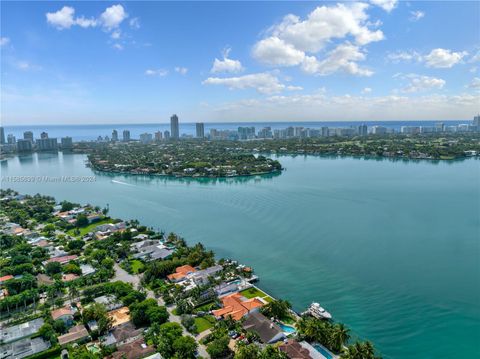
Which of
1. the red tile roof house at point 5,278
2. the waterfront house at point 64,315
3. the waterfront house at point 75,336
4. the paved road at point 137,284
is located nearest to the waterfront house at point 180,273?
the paved road at point 137,284

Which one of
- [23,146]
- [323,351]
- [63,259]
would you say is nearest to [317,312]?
[323,351]

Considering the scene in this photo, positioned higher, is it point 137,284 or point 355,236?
point 355,236

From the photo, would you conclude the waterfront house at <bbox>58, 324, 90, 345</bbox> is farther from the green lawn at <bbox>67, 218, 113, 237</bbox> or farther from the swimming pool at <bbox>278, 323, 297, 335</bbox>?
the green lawn at <bbox>67, 218, 113, 237</bbox>

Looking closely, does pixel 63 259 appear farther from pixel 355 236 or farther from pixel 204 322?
pixel 355 236

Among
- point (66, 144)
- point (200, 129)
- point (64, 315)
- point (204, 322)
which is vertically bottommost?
point (204, 322)

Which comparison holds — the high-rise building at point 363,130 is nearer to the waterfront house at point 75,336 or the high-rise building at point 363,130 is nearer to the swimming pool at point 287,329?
the swimming pool at point 287,329

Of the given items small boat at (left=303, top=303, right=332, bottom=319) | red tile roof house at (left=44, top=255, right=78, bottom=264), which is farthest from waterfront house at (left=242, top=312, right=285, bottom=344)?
red tile roof house at (left=44, top=255, right=78, bottom=264)
